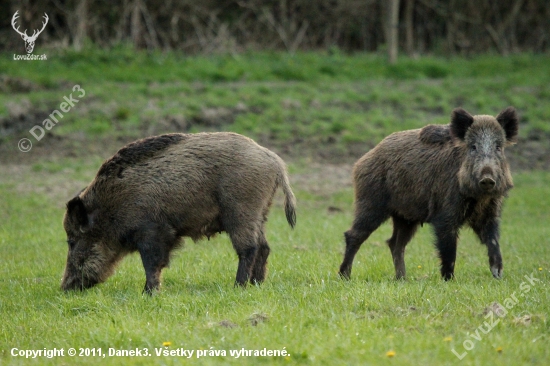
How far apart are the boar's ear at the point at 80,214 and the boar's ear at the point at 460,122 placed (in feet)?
13.2

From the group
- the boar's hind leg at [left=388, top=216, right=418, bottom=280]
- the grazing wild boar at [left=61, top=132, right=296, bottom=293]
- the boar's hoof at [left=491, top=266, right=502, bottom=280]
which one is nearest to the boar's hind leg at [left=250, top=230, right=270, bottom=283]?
the grazing wild boar at [left=61, top=132, right=296, bottom=293]

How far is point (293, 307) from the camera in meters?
6.55

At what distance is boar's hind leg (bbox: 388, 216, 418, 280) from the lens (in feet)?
29.5

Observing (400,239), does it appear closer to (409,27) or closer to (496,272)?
(496,272)

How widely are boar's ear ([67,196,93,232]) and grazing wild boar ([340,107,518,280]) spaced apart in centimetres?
285

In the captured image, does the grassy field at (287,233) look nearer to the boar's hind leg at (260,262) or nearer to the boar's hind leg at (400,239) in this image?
the boar's hind leg at (400,239)

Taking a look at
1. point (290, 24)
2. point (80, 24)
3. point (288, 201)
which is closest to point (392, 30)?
point (290, 24)

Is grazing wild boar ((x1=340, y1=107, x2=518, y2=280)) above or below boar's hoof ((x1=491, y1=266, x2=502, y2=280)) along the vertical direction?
above

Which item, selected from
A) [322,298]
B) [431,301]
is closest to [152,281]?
[322,298]

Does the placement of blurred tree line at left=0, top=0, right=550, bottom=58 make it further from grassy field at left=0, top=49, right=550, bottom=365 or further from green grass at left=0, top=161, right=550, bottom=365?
green grass at left=0, top=161, right=550, bottom=365

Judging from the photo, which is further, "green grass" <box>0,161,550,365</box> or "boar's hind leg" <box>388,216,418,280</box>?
"boar's hind leg" <box>388,216,418,280</box>

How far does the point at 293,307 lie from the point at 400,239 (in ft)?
9.56

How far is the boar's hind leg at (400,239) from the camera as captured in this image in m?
8.98

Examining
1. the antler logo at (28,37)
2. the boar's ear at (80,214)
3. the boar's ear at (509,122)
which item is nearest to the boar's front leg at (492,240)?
the boar's ear at (509,122)
